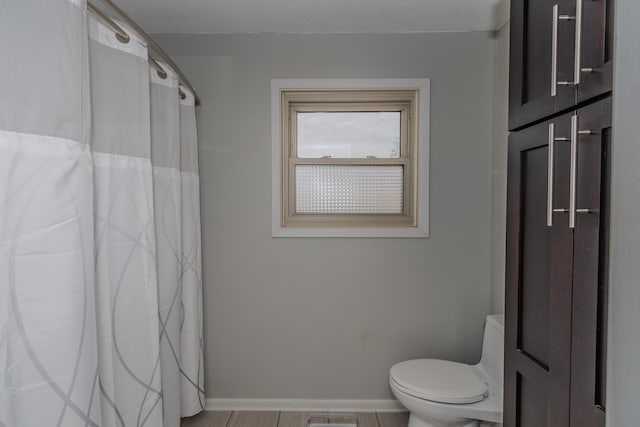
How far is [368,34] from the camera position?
2.08 metres

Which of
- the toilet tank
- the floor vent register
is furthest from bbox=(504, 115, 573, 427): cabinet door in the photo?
the floor vent register

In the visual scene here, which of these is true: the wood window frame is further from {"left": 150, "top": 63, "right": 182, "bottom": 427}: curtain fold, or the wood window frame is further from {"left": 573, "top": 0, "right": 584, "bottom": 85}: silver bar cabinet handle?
{"left": 573, "top": 0, "right": 584, "bottom": 85}: silver bar cabinet handle

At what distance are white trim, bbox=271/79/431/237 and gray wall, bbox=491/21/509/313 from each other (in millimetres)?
383

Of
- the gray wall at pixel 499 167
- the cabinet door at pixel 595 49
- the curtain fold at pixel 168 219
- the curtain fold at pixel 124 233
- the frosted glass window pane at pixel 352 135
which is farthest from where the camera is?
the frosted glass window pane at pixel 352 135

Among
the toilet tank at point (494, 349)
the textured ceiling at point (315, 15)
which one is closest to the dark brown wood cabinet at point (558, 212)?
the toilet tank at point (494, 349)

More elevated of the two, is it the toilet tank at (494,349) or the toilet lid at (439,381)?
the toilet tank at (494,349)

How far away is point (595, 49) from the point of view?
0.74 metres

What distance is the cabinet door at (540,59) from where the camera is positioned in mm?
828

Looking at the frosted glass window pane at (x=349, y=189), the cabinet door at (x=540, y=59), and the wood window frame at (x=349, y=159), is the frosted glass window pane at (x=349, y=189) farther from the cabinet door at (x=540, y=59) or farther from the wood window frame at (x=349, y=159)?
the cabinet door at (x=540, y=59)

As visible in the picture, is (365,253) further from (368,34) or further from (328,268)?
(368,34)

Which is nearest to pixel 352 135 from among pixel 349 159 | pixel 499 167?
pixel 349 159

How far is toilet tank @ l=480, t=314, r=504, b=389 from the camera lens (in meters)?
1.78

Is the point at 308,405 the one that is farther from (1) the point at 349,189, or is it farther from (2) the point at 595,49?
(2) the point at 595,49

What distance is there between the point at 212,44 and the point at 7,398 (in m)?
1.90
